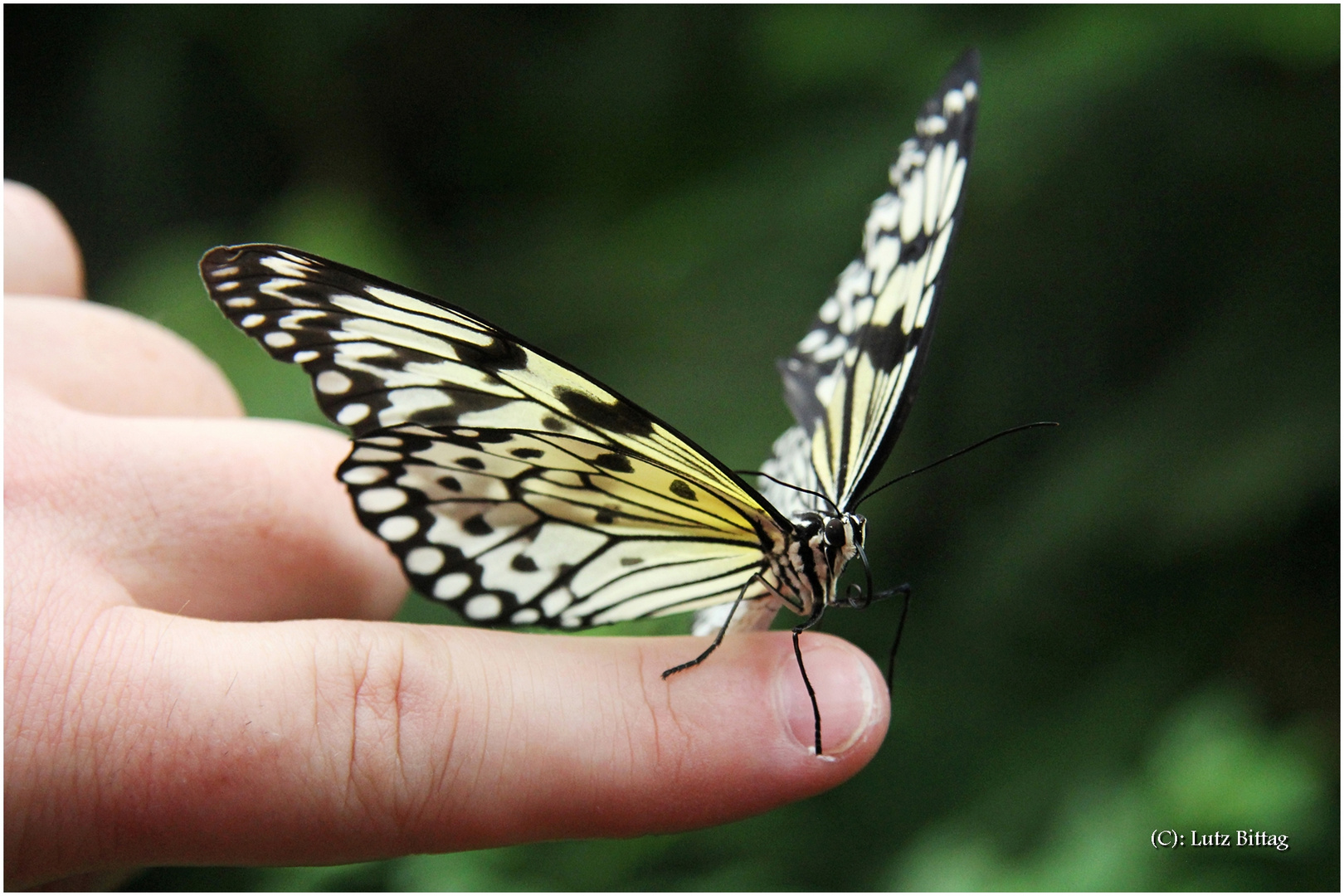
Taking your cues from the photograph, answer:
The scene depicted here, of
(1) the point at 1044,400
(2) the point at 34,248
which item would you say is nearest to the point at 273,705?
(2) the point at 34,248

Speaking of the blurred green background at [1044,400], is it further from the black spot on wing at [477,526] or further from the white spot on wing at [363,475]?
the white spot on wing at [363,475]

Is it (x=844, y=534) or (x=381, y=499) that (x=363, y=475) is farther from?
(x=844, y=534)

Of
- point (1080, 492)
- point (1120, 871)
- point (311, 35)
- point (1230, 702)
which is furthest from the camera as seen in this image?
point (311, 35)

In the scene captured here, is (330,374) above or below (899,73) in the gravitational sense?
below

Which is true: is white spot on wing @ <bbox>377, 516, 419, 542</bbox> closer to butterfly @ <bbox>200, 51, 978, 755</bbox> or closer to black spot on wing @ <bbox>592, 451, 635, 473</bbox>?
butterfly @ <bbox>200, 51, 978, 755</bbox>

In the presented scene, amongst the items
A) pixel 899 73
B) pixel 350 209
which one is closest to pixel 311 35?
pixel 350 209

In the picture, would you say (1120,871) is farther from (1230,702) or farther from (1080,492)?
(1080,492)

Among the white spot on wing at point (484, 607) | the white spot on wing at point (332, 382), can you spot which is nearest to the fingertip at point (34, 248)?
the white spot on wing at point (332, 382)
